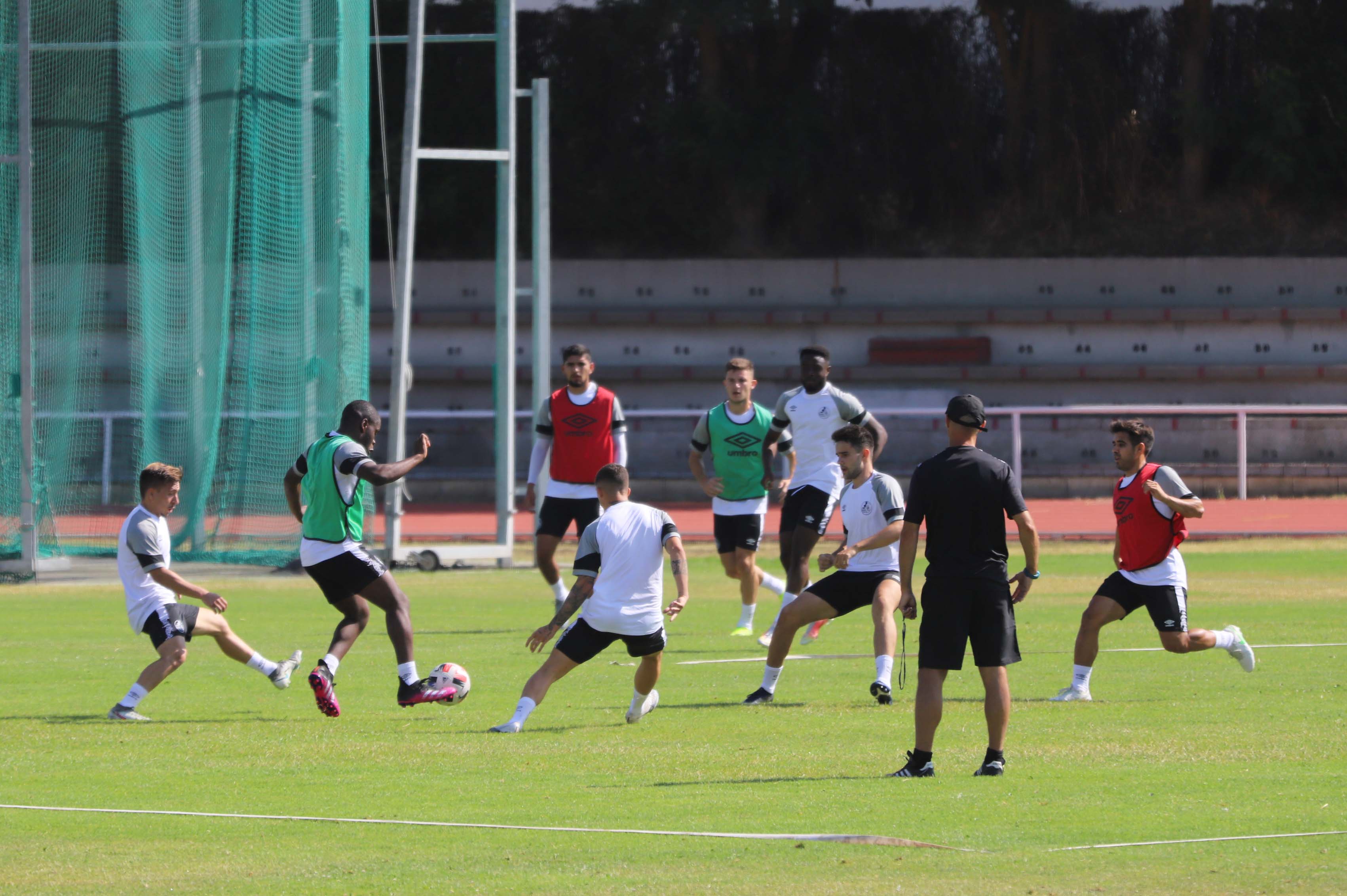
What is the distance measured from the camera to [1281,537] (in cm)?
2564

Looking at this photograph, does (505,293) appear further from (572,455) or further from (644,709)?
(644,709)

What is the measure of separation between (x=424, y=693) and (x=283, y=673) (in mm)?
1043

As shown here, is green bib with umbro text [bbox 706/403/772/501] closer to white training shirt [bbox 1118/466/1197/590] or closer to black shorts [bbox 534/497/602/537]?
black shorts [bbox 534/497/602/537]

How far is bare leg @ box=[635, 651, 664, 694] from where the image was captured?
32.4 feet

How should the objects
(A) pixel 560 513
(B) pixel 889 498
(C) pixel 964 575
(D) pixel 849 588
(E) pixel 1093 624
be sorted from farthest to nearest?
(A) pixel 560 513, (E) pixel 1093 624, (D) pixel 849 588, (B) pixel 889 498, (C) pixel 964 575

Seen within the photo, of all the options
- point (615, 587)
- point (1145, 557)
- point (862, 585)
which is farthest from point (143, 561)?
point (1145, 557)

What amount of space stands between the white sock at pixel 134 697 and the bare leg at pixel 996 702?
504 centimetres

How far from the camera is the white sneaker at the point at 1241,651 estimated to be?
37.5ft

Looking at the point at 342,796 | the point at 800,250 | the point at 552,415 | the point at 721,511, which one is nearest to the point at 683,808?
the point at 342,796

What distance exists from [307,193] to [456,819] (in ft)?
56.0

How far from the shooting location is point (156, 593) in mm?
10477

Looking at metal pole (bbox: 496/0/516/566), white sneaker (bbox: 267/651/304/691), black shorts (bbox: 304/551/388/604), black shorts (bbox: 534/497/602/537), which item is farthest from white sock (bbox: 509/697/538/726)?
metal pole (bbox: 496/0/516/566)

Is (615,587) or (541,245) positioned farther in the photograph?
(541,245)

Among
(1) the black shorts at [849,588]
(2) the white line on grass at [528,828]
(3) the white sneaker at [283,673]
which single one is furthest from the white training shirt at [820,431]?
(2) the white line on grass at [528,828]
